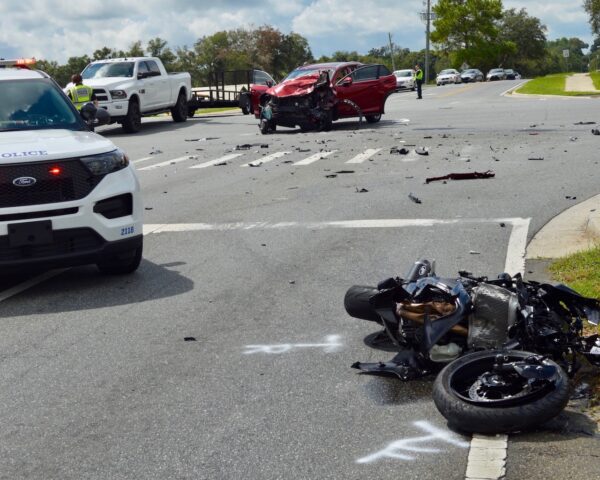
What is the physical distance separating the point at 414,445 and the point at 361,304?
75.9 inches

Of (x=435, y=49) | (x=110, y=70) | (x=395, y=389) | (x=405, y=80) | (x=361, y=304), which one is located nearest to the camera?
(x=395, y=389)

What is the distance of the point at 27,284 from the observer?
8570 mm

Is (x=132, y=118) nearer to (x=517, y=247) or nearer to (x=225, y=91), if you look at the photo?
(x=225, y=91)

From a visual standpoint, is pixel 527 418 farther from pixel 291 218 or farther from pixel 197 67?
pixel 197 67

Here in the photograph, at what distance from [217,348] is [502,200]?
23.1ft

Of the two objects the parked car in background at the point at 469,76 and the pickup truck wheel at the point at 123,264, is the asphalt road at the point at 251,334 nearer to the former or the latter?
the pickup truck wheel at the point at 123,264

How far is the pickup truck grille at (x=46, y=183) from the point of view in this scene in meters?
7.64

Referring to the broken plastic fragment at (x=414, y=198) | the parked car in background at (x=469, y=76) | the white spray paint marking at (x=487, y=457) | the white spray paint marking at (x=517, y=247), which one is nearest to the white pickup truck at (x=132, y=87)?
the broken plastic fragment at (x=414, y=198)

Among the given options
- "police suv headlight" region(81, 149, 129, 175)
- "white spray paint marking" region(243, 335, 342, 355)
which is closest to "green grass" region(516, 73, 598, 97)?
"police suv headlight" region(81, 149, 129, 175)

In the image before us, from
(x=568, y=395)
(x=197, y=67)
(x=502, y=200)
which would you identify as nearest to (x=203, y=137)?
(x=502, y=200)

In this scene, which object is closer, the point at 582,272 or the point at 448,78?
the point at 582,272

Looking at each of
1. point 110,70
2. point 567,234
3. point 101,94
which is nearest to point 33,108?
point 567,234

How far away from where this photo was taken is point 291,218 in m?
11.7

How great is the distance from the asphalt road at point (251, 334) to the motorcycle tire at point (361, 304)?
6.8 inches
